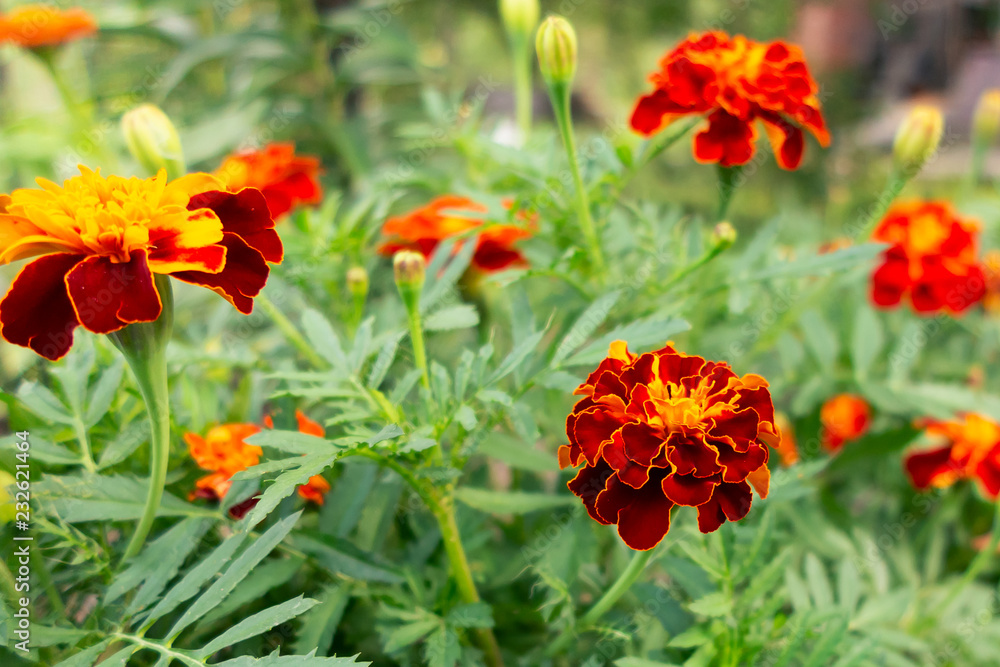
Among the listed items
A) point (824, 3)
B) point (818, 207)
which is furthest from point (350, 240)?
point (824, 3)

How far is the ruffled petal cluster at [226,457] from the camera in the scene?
0.47 meters

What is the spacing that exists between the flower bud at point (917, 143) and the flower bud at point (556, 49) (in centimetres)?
32

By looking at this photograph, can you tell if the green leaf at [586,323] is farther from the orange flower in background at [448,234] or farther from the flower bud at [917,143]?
the flower bud at [917,143]

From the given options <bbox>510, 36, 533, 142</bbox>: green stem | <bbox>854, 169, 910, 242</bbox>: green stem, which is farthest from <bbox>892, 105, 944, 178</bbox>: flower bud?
<bbox>510, 36, 533, 142</bbox>: green stem

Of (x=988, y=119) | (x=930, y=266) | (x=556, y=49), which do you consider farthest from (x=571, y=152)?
(x=988, y=119)

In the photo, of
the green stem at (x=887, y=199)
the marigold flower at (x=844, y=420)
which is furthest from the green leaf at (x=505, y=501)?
the marigold flower at (x=844, y=420)

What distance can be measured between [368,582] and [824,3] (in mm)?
2348

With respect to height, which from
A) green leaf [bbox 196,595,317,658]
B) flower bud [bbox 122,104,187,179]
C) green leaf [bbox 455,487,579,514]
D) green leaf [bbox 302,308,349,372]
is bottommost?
green leaf [bbox 196,595,317,658]

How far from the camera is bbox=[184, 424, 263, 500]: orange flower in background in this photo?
47cm

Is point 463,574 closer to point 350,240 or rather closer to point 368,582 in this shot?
point 368,582

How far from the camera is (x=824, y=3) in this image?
7.35 feet

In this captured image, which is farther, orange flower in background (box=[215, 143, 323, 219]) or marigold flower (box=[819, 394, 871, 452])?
marigold flower (box=[819, 394, 871, 452])

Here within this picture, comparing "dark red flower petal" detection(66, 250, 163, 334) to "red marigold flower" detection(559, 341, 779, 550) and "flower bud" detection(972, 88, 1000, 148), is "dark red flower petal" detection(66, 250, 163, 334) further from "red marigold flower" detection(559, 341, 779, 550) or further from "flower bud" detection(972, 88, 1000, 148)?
"flower bud" detection(972, 88, 1000, 148)

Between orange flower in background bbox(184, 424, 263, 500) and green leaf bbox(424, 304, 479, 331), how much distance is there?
0.45ft
